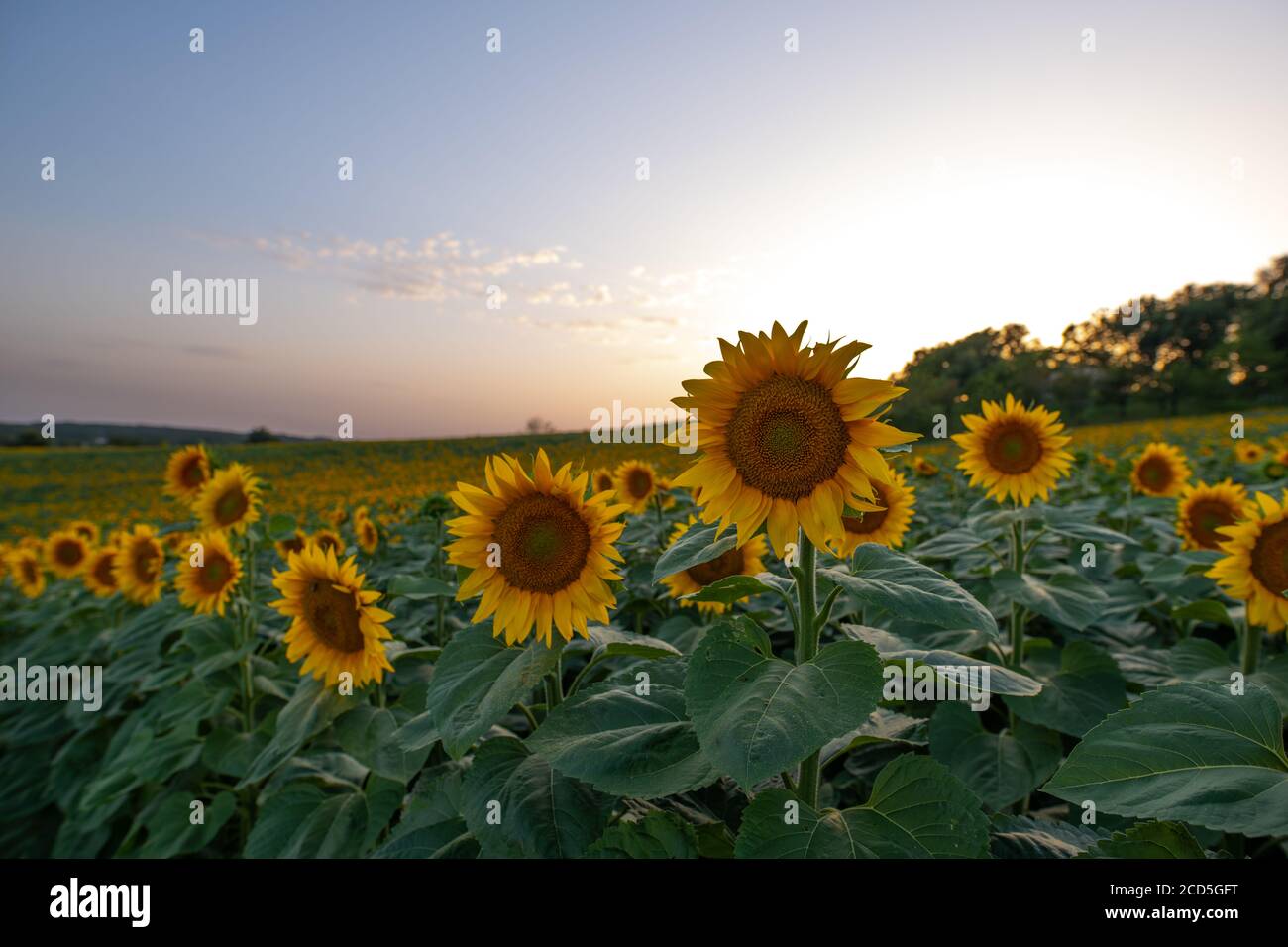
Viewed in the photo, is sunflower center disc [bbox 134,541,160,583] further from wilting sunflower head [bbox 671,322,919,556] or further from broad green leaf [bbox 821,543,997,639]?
broad green leaf [bbox 821,543,997,639]

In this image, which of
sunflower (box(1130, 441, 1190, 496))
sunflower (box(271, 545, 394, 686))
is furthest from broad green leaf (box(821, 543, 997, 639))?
sunflower (box(1130, 441, 1190, 496))

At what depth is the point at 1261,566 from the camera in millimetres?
2775

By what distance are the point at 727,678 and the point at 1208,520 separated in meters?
4.73

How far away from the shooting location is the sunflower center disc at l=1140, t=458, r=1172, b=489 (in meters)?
6.13

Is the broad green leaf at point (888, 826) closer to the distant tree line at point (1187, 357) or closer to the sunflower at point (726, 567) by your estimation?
the sunflower at point (726, 567)

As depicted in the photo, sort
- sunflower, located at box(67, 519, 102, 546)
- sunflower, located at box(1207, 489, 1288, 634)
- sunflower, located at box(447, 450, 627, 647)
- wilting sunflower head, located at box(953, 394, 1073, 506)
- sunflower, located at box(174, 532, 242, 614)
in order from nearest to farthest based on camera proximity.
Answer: sunflower, located at box(447, 450, 627, 647) < sunflower, located at box(1207, 489, 1288, 634) < wilting sunflower head, located at box(953, 394, 1073, 506) < sunflower, located at box(174, 532, 242, 614) < sunflower, located at box(67, 519, 102, 546)

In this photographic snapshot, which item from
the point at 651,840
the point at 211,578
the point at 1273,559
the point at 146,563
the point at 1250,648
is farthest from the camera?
the point at 146,563

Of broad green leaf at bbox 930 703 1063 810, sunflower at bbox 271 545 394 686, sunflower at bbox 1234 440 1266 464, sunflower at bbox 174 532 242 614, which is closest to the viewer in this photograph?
broad green leaf at bbox 930 703 1063 810

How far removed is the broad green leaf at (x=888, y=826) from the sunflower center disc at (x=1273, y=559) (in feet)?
7.66

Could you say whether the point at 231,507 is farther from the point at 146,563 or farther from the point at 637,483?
the point at 637,483

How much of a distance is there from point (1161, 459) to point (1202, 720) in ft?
20.0

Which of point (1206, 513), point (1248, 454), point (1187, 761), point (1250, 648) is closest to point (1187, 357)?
point (1248, 454)
